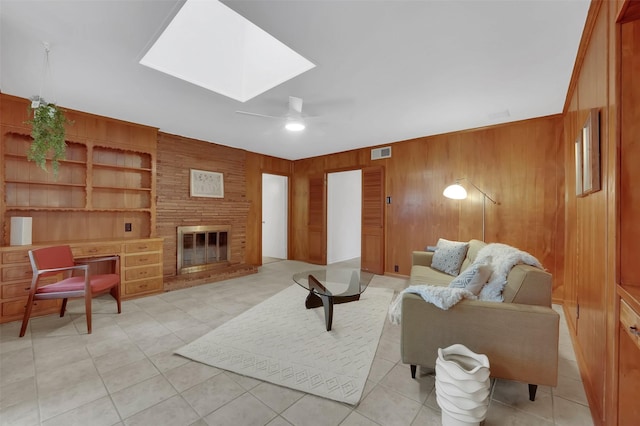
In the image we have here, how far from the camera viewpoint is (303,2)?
1.58 metres

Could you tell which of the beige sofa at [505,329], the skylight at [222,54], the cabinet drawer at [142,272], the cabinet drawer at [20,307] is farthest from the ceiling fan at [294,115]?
the cabinet drawer at [20,307]

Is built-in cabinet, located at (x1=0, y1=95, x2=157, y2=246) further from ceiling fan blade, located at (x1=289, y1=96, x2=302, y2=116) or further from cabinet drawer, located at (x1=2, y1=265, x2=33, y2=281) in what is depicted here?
ceiling fan blade, located at (x1=289, y1=96, x2=302, y2=116)

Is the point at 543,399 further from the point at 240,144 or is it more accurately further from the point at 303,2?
the point at 240,144

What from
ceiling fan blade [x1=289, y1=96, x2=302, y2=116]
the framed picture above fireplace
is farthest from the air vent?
the framed picture above fireplace

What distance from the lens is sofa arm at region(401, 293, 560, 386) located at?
1560 millimetres

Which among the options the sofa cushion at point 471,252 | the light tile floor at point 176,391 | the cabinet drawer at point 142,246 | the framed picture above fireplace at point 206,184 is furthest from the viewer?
the framed picture above fireplace at point 206,184

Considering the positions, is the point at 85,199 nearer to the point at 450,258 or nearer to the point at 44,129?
the point at 44,129

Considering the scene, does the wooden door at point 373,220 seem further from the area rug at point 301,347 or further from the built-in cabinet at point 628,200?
the built-in cabinet at point 628,200

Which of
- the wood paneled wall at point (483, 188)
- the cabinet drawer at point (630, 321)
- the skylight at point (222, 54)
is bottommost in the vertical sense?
the cabinet drawer at point (630, 321)

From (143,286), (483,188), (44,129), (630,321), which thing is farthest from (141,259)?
(483,188)

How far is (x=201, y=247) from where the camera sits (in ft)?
15.8

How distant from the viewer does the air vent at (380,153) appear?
4883mm

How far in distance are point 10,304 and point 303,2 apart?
13.6ft

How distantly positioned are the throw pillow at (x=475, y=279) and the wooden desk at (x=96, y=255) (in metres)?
3.88
